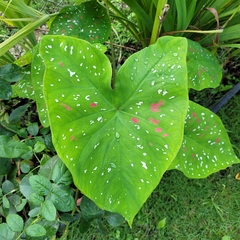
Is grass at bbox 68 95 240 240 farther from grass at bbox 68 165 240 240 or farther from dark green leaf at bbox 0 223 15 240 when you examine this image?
dark green leaf at bbox 0 223 15 240

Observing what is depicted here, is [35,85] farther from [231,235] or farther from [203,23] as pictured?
[231,235]

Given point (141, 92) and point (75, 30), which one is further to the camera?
point (75, 30)

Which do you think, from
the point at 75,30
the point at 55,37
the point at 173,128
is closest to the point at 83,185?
the point at 173,128

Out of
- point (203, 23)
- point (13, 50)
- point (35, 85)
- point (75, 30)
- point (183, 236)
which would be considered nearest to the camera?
point (35, 85)

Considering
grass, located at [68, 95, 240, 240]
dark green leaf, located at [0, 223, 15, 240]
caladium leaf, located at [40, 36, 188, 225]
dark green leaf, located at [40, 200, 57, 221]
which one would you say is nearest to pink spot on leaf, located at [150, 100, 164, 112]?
caladium leaf, located at [40, 36, 188, 225]

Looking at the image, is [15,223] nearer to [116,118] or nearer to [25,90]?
[116,118]

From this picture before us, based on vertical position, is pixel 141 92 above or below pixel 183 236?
above

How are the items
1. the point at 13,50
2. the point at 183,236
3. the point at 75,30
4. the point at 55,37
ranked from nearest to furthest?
1. the point at 55,37
2. the point at 75,30
3. the point at 183,236
4. the point at 13,50

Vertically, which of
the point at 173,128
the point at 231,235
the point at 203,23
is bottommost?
the point at 231,235
